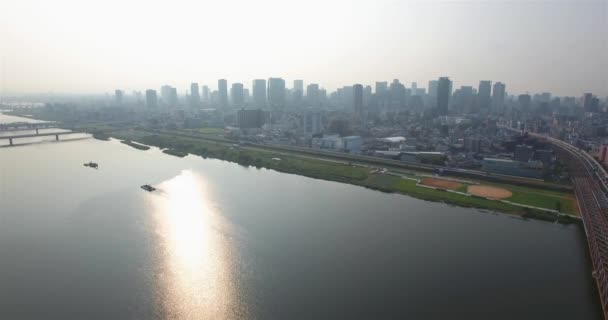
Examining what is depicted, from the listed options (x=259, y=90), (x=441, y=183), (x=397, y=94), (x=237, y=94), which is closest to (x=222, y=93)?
(x=237, y=94)

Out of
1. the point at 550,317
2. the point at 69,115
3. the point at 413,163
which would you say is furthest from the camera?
the point at 69,115

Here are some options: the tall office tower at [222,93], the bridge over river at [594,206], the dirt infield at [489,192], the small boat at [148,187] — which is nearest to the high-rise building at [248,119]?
the small boat at [148,187]

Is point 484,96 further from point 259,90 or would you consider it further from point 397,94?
point 259,90

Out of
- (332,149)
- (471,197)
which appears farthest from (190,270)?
(332,149)

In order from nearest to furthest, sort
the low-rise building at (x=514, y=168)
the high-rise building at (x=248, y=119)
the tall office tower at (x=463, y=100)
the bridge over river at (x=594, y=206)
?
the bridge over river at (x=594, y=206) → the low-rise building at (x=514, y=168) → the high-rise building at (x=248, y=119) → the tall office tower at (x=463, y=100)

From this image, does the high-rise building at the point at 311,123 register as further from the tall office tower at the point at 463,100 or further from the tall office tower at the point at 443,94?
the tall office tower at the point at 463,100

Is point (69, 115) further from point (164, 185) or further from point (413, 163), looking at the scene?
point (413, 163)
